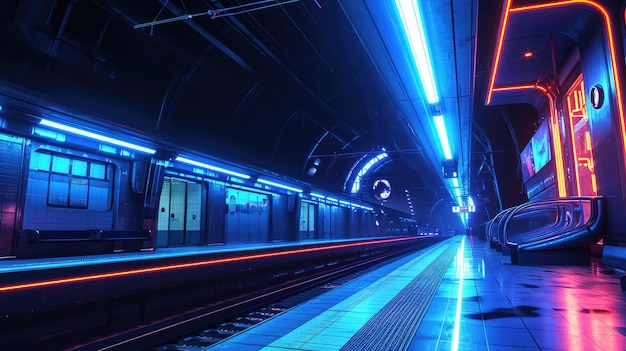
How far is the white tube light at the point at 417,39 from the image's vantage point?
5.21 metres

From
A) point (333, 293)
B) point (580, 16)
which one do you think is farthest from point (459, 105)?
point (333, 293)

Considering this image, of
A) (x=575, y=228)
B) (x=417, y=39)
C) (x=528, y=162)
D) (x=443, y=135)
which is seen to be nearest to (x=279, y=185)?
(x=443, y=135)

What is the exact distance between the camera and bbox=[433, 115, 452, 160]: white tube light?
11038mm

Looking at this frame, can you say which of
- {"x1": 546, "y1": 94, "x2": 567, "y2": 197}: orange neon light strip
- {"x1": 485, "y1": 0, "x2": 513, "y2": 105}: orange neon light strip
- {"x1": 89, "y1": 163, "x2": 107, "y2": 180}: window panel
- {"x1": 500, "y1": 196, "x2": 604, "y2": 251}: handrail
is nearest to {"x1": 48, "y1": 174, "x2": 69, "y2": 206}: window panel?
{"x1": 89, "y1": 163, "x2": 107, "y2": 180}: window panel

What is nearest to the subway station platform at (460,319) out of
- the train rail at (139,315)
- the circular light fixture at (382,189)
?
the train rail at (139,315)

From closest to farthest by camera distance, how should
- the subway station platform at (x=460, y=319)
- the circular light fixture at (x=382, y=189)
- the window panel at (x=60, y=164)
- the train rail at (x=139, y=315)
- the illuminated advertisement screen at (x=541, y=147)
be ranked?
the subway station platform at (x=460, y=319), the train rail at (x=139, y=315), the window panel at (x=60, y=164), the illuminated advertisement screen at (x=541, y=147), the circular light fixture at (x=382, y=189)

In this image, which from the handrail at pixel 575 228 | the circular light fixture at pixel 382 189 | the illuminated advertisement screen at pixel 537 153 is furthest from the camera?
the circular light fixture at pixel 382 189

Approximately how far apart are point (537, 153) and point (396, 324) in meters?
14.5

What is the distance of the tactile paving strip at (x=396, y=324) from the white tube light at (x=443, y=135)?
18.6ft

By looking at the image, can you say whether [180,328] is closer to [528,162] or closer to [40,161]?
[40,161]

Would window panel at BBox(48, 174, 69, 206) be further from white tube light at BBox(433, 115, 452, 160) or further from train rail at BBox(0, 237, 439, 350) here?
white tube light at BBox(433, 115, 452, 160)

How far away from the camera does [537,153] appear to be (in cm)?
1591

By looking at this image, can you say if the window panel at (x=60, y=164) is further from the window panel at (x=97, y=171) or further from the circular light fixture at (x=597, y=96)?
the circular light fixture at (x=597, y=96)

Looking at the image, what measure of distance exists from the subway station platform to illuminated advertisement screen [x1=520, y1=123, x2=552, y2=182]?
8.03 m
